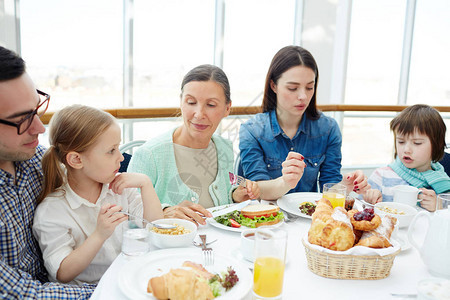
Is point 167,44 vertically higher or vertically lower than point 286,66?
higher

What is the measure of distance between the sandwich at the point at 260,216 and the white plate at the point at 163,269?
30 cm

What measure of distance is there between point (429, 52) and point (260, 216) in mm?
5127

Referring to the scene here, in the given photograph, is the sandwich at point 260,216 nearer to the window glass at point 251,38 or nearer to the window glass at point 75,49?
the window glass at point 75,49

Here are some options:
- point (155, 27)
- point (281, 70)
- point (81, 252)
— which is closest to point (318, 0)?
point (155, 27)

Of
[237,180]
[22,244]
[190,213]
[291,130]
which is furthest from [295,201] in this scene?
[22,244]

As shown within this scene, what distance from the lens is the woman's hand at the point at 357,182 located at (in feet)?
5.61

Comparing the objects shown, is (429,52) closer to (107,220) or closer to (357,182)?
(357,182)

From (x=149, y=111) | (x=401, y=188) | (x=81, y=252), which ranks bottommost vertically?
(x=81, y=252)

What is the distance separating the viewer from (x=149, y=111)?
93.0 inches

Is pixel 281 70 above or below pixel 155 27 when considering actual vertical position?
below

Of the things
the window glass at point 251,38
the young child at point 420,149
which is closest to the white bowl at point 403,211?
the young child at point 420,149

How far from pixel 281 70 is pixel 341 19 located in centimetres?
318

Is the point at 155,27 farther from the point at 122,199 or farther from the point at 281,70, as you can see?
the point at 122,199

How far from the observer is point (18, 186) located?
1.17m
